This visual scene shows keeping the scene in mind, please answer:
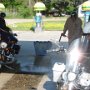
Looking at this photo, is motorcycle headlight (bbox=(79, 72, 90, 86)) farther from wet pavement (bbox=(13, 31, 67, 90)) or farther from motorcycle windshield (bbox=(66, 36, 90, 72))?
wet pavement (bbox=(13, 31, 67, 90))

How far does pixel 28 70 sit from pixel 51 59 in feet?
8.56

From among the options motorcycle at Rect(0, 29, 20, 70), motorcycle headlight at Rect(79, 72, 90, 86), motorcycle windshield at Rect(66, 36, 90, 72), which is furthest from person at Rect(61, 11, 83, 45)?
motorcycle headlight at Rect(79, 72, 90, 86)

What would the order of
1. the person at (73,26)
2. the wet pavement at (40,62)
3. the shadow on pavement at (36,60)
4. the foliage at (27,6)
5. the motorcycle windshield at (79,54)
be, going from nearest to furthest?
the motorcycle windshield at (79,54) < the wet pavement at (40,62) < the person at (73,26) < the shadow on pavement at (36,60) < the foliage at (27,6)

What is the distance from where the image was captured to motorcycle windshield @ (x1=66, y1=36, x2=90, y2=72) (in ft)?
22.7

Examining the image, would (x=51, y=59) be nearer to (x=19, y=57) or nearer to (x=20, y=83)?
(x=19, y=57)

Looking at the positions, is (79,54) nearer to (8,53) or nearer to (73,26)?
(73,26)

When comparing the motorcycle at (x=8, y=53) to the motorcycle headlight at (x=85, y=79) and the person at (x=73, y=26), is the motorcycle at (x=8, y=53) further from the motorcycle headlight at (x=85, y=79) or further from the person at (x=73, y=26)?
the motorcycle headlight at (x=85, y=79)

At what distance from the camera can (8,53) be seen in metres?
13.4

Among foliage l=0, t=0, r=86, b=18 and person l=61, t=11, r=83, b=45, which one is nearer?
person l=61, t=11, r=83, b=45

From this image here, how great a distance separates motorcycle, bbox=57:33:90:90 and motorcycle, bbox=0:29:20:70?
5844mm

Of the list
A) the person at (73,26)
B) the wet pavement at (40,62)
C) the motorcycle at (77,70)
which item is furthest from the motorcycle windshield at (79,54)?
the person at (73,26)

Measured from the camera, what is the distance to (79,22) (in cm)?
1198

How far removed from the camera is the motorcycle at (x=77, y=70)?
6676mm

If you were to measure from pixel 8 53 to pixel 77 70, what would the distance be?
6.84 meters
